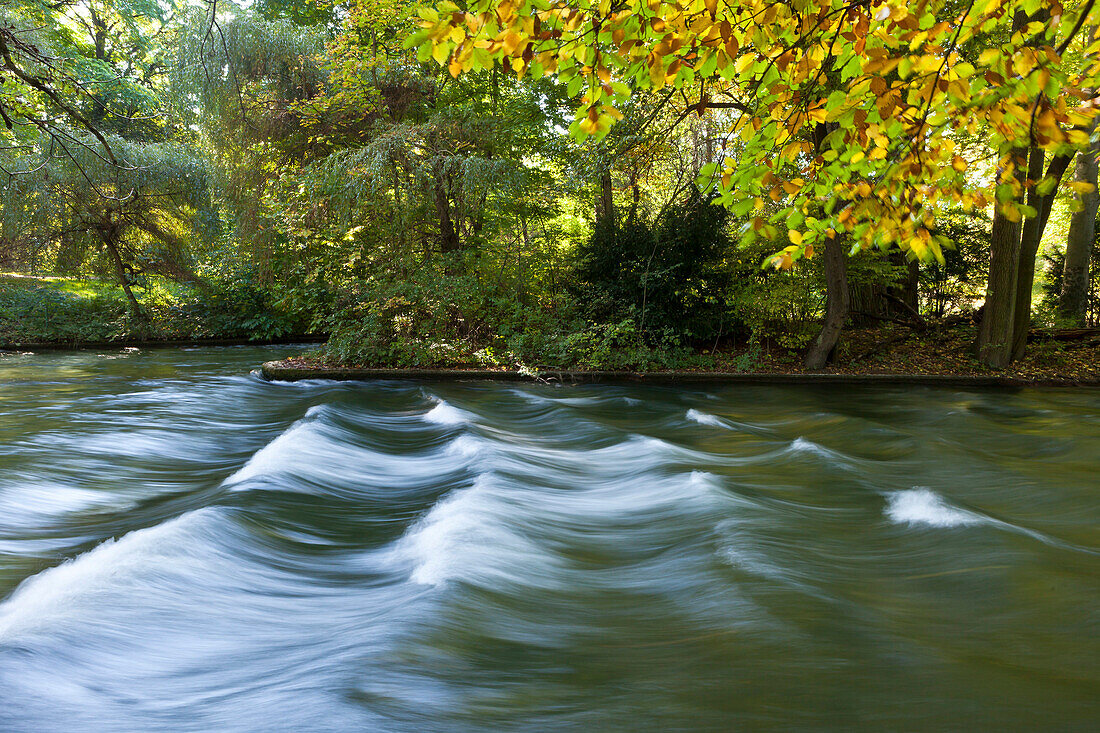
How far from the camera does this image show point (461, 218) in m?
16.4

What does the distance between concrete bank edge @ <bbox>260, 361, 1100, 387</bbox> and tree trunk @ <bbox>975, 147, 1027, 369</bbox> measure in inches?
26.8

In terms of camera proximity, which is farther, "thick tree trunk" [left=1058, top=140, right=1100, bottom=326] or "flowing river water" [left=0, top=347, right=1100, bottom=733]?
"thick tree trunk" [left=1058, top=140, right=1100, bottom=326]

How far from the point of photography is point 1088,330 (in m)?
14.0

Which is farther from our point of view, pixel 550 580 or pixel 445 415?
pixel 445 415

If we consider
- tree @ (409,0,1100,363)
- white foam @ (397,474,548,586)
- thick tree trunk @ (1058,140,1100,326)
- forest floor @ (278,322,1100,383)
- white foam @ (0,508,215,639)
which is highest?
thick tree trunk @ (1058,140,1100,326)

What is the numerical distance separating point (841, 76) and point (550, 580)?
3.22 m

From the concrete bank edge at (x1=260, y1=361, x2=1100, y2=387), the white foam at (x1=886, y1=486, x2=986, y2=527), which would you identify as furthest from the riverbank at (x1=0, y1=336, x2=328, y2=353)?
the white foam at (x1=886, y1=486, x2=986, y2=527)

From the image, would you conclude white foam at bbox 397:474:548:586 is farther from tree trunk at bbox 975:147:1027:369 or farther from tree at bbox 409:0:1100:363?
tree trunk at bbox 975:147:1027:369

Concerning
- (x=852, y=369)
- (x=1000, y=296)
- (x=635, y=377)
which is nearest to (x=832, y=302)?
(x=852, y=369)

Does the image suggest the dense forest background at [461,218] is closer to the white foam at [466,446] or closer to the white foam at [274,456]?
the white foam at [466,446]

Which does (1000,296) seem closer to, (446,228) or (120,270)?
(446,228)

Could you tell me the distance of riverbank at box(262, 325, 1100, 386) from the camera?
41.1 ft

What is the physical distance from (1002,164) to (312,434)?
741 centimetres

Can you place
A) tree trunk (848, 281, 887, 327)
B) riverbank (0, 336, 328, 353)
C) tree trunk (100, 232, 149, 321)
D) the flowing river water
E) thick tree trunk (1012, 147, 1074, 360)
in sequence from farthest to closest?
1. tree trunk (100, 232, 149, 321)
2. riverbank (0, 336, 328, 353)
3. tree trunk (848, 281, 887, 327)
4. thick tree trunk (1012, 147, 1074, 360)
5. the flowing river water
